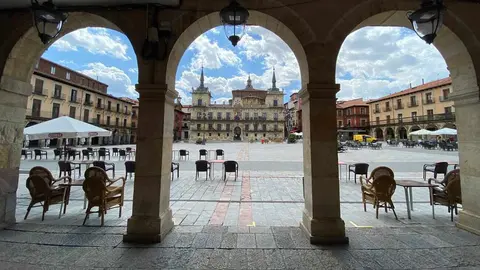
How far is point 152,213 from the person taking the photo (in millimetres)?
2672

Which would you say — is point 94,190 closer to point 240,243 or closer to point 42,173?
point 42,173

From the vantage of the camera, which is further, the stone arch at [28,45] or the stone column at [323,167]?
the stone arch at [28,45]

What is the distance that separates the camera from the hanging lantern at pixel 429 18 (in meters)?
2.27

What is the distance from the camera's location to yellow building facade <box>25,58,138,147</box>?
23.6 meters

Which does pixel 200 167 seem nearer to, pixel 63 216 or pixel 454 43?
pixel 63 216

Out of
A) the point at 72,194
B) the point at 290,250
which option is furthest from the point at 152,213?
the point at 72,194

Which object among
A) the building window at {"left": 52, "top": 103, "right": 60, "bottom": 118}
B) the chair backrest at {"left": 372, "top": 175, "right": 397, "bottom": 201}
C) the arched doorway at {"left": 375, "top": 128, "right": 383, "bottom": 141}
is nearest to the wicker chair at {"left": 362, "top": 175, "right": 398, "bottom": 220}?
the chair backrest at {"left": 372, "top": 175, "right": 397, "bottom": 201}

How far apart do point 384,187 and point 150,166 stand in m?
3.69

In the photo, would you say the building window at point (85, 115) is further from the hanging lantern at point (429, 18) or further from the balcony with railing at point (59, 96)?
the hanging lantern at point (429, 18)

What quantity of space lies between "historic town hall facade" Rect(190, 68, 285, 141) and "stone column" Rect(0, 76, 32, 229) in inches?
2026

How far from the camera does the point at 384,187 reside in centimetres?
347

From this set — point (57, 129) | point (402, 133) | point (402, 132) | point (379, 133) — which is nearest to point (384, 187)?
point (57, 129)

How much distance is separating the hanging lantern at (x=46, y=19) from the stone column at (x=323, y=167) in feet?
10.4

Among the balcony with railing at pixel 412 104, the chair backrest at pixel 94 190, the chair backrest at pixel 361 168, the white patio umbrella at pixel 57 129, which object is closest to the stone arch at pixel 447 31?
the chair backrest at pixel 361 168
